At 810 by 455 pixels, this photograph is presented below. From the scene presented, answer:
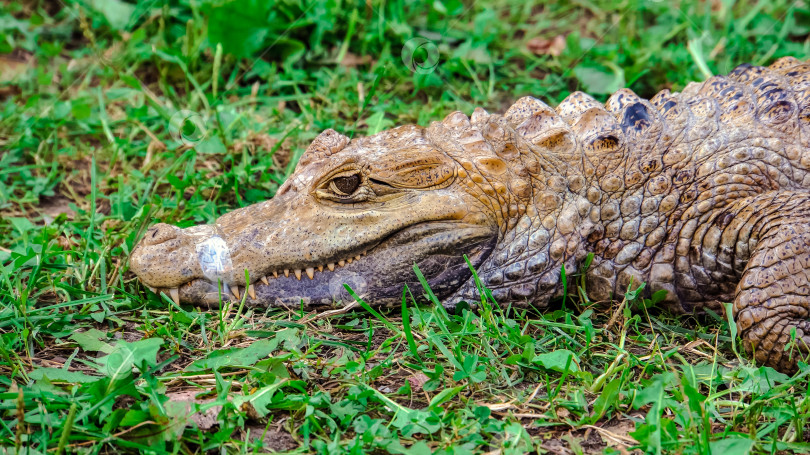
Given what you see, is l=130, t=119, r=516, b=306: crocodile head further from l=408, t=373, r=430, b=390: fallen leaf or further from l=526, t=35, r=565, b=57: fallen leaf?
l=526, t=35, r=565, b=57: fallen leaf

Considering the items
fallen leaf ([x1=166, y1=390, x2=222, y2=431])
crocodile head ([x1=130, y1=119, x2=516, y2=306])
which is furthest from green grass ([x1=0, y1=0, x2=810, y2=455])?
crocodile head ([x1=130, y1=119, x2=516, y2=306])

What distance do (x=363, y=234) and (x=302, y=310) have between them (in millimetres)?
452

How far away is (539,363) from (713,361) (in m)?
0.77

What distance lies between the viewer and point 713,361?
3.06 meters

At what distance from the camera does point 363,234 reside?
10.7 ft

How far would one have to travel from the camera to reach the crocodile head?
3246mm

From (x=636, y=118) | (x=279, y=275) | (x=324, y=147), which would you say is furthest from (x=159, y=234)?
(x=636, y=118)

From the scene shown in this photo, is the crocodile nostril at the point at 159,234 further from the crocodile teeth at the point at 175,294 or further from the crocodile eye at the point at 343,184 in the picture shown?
the crocodile eye at the point at 343,184

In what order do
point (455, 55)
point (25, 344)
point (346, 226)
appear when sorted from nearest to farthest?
point (25, 344)
point (346, 226)
point (455, 55)

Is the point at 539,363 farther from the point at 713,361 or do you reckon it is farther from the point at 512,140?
the point at 512,140

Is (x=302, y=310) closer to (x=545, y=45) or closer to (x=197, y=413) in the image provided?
(x=197, y=413)

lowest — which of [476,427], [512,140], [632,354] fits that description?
[476,427]

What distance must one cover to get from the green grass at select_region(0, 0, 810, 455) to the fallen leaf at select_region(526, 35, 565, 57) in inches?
1.3

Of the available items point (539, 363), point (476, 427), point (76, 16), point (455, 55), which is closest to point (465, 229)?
point (539, 363)
